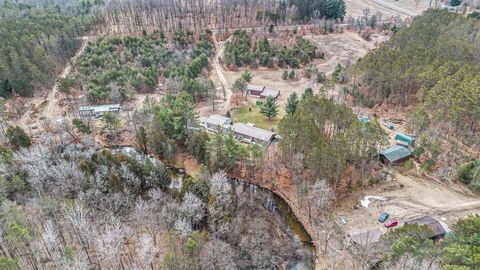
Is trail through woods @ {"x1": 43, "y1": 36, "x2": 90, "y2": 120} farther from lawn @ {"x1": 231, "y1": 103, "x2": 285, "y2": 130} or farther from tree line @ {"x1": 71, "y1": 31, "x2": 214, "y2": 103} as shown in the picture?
lawn @ {"x1": 231, "y1": 103, "x2": 285, "y2": 130}

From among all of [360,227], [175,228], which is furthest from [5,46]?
[360,227]

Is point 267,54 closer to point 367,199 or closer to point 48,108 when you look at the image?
point 48,108

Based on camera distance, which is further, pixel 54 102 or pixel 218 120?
pixel 54 102

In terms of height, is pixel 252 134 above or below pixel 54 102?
below

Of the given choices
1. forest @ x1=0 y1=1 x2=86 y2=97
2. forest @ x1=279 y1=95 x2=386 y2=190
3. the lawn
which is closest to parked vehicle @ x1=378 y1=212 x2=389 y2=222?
forest @ x1=279 y1=95 x2=386 y2=190

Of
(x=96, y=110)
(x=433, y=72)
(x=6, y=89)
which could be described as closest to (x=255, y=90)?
(x=96, y=110)

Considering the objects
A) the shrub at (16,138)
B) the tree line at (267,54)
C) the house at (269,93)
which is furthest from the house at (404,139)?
the shrub at (16,138)
